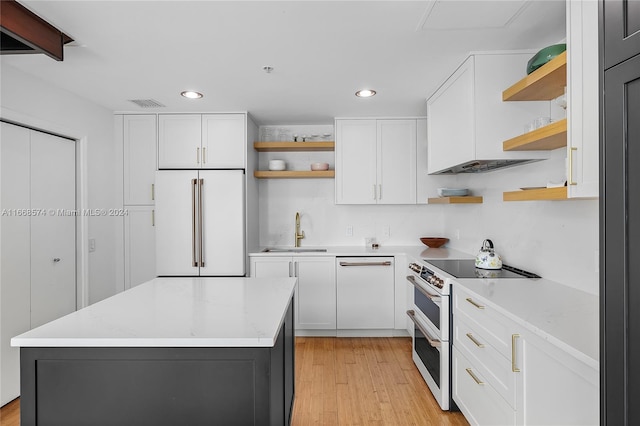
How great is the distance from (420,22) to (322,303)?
280 centimetres

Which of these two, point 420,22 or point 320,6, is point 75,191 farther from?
point 420,22

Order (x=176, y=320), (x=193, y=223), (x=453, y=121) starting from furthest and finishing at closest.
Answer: (x=193, y=223)
(x=453, y=121)
(x=176, y=320)

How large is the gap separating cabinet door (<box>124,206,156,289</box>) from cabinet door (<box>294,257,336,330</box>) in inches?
62.1

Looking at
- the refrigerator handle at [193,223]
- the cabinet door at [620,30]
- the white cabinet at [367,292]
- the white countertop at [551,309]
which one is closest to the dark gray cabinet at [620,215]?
the cabinet door at [620,30]

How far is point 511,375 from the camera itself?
5.64 ft

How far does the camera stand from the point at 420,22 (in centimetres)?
205

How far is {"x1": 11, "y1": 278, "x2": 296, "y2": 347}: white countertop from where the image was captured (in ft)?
4.60

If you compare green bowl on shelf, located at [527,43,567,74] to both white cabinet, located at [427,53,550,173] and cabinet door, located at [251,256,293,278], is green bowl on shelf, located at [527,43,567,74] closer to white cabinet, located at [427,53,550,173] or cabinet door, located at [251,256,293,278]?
white cabinet, located at [427,53,550,173]

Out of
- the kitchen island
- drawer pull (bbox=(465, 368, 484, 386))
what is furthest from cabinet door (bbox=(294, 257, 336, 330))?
the kitchen island

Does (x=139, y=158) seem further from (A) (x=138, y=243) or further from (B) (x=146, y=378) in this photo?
(B) (x=146, y=378)

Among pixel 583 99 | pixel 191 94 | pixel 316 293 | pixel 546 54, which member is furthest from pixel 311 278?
pixel 583 99

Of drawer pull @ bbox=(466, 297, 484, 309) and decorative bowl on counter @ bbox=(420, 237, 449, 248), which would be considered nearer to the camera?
drawer pull @ bbox=(466, 297, 484, 309)

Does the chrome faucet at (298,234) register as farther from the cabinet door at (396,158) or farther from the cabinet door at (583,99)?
the cabinet door at (583,99)

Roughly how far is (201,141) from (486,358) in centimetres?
326
